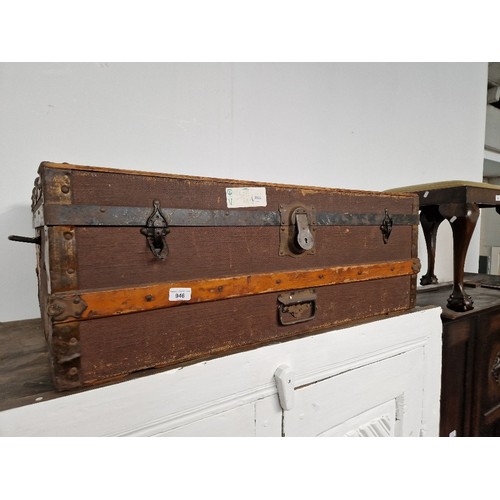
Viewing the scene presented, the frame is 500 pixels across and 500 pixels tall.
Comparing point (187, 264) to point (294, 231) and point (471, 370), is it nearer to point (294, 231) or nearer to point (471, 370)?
point (294, 231)

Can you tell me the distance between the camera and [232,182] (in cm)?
83

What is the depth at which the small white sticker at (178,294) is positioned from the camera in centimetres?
75

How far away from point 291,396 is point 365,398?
1.13 ft

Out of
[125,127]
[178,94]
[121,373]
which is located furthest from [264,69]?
[121,373]

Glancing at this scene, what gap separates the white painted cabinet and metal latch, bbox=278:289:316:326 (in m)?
0.06

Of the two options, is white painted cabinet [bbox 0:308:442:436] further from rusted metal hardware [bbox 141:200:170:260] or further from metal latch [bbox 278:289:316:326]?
rusted metal hardware [bbox 141:200:170:260]

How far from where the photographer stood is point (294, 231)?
3.05ft

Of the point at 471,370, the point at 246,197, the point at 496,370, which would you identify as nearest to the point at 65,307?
the point at 246,197

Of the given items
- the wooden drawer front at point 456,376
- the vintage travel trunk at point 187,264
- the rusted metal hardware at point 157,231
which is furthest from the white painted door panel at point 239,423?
the wooden drawer front at point 456,376

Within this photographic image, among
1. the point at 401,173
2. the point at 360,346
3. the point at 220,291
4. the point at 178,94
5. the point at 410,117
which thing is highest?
the point at 410,117

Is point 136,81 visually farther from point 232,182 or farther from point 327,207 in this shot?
point 327,207

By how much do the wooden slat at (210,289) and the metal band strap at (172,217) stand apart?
0.48 feet

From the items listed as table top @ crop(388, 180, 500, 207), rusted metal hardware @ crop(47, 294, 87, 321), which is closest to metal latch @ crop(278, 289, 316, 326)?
rusted metal hardware @ crop(47, 294, 87, 321)

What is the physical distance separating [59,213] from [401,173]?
2263 mm
